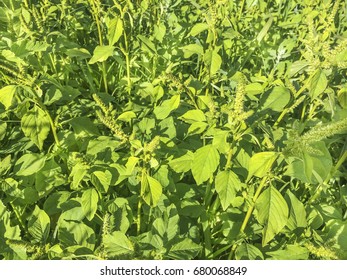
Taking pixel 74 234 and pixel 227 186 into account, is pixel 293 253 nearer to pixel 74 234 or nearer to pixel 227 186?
pixel 227 186

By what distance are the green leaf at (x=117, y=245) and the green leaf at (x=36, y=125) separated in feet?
1.98

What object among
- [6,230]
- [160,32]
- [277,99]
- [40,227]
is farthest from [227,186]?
[160,32]

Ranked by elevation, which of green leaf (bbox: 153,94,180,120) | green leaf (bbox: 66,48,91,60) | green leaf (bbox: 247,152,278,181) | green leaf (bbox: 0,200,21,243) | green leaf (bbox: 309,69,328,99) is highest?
green leaf (bbox: 309,69,328,99)

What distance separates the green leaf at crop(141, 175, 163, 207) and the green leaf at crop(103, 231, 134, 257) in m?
0.18

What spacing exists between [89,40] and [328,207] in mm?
2202

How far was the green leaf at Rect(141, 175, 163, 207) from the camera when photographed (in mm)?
1425

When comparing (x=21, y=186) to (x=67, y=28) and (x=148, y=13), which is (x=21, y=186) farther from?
(x=148, y=13)

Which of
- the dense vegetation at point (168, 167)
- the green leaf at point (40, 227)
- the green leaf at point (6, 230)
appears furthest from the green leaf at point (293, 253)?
the green leaf at point (6, 230)

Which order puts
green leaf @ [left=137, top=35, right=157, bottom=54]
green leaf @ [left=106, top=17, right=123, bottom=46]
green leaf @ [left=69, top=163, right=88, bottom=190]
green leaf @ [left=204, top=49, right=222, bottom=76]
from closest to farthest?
green leaf @ [left=69, top=163, right=88, bottom=190]
green leaf @ [left=106, top=17, right=123, bottom=46]
green leaf @ [left=204, top=49, right=222, bottom=76]
green leaf @ [left=137, top=35, right=157, bottom=54]

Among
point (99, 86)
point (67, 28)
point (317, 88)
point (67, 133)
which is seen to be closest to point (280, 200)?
point (317, 88)

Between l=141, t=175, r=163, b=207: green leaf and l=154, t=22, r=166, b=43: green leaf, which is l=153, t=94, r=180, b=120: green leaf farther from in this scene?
l=154, t=22, r=166, b=43: green leaf

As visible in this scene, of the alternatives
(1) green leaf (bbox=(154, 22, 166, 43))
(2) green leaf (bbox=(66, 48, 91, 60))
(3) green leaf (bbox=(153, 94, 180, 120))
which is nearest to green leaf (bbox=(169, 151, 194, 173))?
(3) green leaf (bbox=(153, 94, 180, 120))

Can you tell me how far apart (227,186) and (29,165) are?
1.00 m

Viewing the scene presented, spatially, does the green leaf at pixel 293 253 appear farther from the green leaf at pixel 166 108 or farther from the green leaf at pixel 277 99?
the green leaf at pixel 166 108
